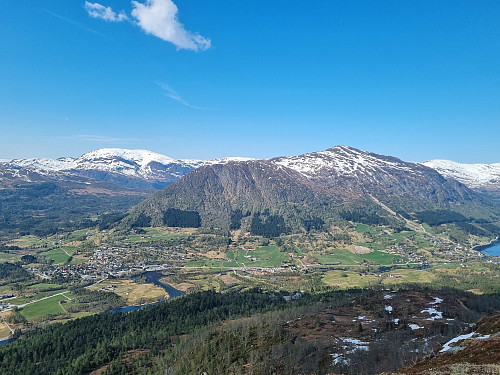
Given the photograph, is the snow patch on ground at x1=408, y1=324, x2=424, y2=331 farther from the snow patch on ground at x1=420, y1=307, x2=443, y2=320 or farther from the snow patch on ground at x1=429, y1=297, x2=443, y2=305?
the snow patch on ground at x1=429, y1=297, x2=443, y2=305

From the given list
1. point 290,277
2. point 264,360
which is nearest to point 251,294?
point 290,277

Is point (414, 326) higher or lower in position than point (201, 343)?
higher

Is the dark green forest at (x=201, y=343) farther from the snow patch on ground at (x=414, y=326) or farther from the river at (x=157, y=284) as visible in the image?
the river at (x=157, y=284)

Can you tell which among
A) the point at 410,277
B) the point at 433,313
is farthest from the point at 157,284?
the point at 410,277

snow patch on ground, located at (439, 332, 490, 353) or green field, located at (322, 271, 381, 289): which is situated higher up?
snow patch on ground, located at (439, 332, 490, 353)

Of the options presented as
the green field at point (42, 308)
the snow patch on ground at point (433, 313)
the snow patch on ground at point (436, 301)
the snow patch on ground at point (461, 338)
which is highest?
the snow patch on ground at point (461, 338)

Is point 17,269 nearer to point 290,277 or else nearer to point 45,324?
point 45,324

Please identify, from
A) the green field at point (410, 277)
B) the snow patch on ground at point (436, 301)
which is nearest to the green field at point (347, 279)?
the green field at point (410, 277)

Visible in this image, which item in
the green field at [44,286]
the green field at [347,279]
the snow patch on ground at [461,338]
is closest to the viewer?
the snow patch on ground at [461,338]

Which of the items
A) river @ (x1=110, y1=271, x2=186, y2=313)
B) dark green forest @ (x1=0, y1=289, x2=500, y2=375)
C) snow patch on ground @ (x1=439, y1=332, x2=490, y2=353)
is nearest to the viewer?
snow patch on ground @ (x1=439, y1=332, x2=490, y2=353)

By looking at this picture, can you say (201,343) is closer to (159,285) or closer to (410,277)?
(159,285)

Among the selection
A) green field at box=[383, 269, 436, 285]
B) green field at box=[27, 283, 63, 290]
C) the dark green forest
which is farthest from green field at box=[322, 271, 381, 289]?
green field at box=[27, 283, 63, 290]
